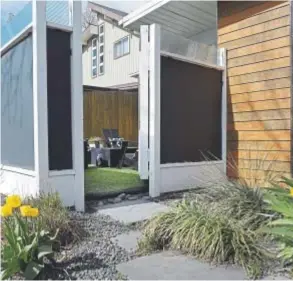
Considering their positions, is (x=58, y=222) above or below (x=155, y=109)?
below

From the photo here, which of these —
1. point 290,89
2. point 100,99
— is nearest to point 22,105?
point 290,89

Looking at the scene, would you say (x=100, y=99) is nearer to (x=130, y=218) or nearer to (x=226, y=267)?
(x=130, y=218)

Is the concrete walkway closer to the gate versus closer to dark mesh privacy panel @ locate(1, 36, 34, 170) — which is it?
dark mesh privacy panel @ locate(1, 36, 34, 170)

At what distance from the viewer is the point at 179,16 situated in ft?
26.4

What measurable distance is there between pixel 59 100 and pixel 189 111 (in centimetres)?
252

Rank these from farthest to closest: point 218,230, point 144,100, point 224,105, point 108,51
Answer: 1. point 108,51
2. point 224,105
3. point 144,100
4. point 218,230

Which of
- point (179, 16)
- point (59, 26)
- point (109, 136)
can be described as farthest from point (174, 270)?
point (109, 136)

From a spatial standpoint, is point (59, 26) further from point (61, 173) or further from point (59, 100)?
point (61, 173)

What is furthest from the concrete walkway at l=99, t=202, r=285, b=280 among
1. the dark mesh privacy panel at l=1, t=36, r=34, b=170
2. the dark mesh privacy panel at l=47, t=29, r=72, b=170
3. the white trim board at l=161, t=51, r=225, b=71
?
the white trim board at l=161, t=51, r=225, b=71

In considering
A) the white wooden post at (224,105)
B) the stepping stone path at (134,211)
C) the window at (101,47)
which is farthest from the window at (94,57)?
the stepping stone path at (134,211)

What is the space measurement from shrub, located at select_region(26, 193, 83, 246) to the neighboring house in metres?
10.2

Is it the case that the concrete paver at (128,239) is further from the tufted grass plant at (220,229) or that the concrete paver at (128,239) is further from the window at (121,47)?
the window at (121,47)

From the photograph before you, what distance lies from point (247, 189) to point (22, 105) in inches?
129

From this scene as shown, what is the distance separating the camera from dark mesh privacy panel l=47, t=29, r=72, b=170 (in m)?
4.46
